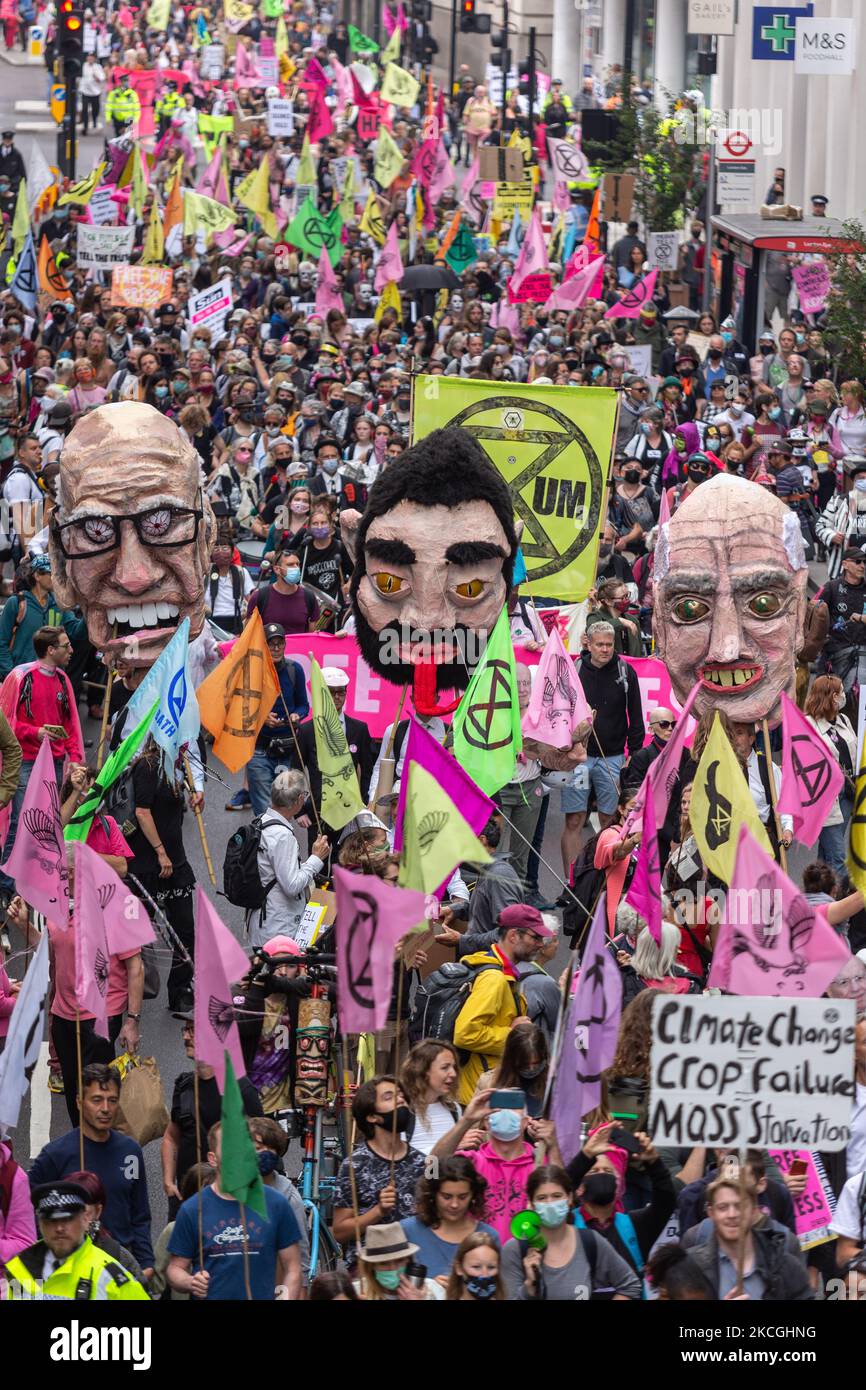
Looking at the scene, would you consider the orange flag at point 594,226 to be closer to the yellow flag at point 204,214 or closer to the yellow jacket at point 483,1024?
the yellow flag at point 204,214

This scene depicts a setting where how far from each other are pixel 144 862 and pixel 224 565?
157 inches

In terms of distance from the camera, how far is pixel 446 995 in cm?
986

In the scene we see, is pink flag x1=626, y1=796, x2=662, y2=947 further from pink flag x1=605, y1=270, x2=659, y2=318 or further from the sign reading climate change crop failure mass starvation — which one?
pink flag x1=605, y1=270, x2=659, y2=318

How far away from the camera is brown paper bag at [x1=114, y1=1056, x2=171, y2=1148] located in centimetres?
945

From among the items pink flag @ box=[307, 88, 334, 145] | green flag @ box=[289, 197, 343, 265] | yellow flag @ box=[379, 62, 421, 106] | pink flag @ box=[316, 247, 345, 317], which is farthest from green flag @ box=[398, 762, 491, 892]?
yellow flag @ box=[379, 62, 421, 106]

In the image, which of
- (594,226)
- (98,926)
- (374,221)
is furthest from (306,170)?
(98,926)

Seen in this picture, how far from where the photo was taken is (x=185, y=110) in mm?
40719

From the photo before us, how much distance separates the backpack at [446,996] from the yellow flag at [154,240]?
18.3 m

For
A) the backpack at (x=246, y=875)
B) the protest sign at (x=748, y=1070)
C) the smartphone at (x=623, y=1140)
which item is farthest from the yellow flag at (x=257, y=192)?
the protest sign at (x=748, y=1070)

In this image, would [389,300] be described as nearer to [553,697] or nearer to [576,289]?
[576,289]

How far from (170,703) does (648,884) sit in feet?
8.72

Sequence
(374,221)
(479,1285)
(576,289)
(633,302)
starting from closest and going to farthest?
(479,1285) < (576,289) < (633,302) < (374,221)

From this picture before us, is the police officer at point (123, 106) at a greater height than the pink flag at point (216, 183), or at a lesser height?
greater

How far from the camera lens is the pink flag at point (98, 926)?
950 cm
